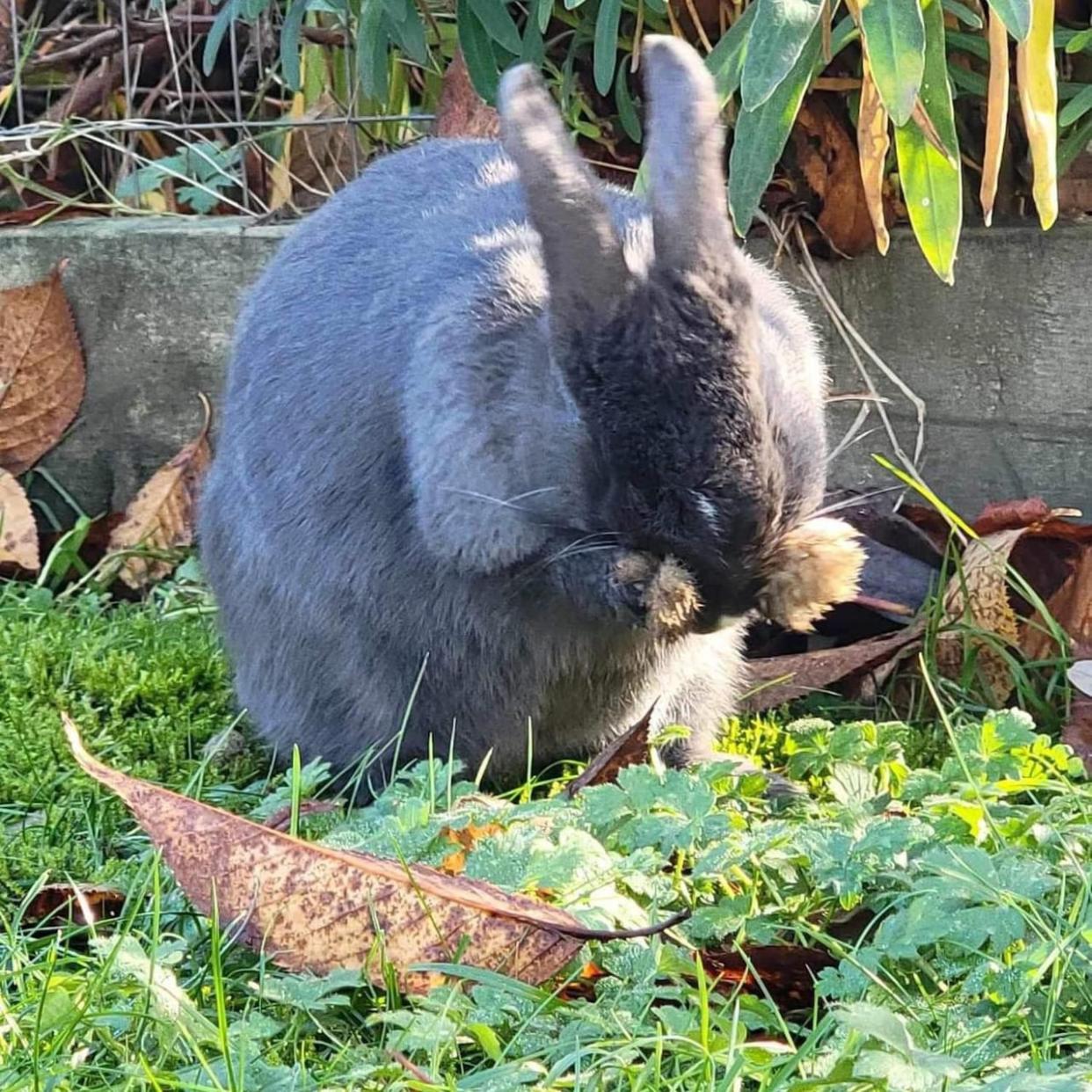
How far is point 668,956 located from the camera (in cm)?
182

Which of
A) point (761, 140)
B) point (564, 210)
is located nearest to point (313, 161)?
point (761, 140)

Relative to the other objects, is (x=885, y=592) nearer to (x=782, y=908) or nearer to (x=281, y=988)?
(x=782, y=908)

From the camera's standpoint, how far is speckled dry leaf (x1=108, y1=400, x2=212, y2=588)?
3.97m

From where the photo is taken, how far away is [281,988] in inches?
72.1

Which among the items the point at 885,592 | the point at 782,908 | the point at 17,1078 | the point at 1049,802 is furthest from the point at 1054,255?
the point at 17,1078

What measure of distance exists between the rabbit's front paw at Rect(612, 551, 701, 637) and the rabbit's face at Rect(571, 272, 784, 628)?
0.06ft

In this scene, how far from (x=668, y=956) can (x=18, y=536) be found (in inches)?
99.8

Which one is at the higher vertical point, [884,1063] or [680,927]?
[884,1063]

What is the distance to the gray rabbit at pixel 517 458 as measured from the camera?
83.0 inches

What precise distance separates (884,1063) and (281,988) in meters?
0.69

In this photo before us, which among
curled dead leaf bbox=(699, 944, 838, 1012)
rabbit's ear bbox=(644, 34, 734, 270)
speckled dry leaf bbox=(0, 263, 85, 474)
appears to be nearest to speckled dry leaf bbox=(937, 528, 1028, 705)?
rabbit's ear bbox=(644, 34, 734, 270)

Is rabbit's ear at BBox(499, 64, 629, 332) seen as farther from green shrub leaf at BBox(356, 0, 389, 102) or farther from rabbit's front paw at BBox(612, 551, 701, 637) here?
green shrub leaf at BBox(356, 0, 389, 102)

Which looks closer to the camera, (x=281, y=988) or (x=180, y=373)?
(x=281, y=988)

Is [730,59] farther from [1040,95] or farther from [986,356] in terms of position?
[986,356]
